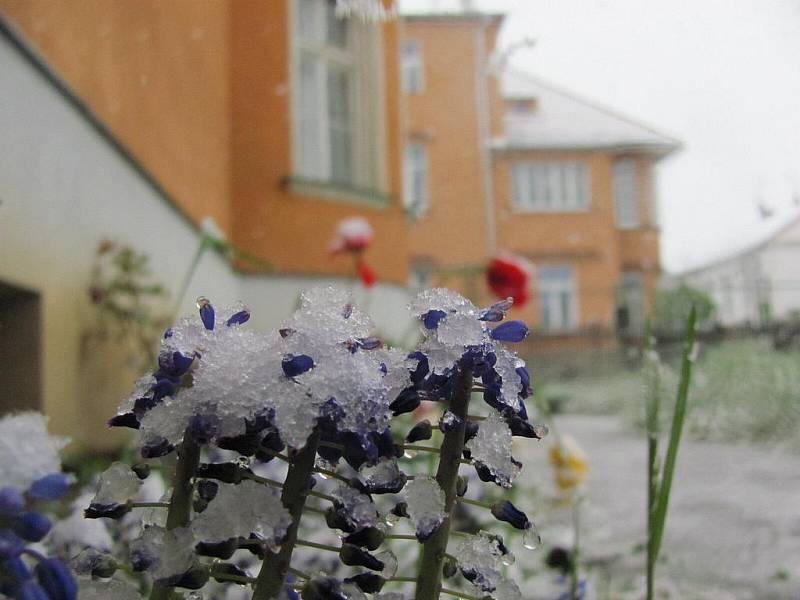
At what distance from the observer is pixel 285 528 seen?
0.21 m

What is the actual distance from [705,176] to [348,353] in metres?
0.93

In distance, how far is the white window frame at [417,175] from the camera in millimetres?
4262

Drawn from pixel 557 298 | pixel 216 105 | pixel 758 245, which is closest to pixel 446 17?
pixel 216 105

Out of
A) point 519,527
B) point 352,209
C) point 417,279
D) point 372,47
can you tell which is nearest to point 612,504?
point 519,527

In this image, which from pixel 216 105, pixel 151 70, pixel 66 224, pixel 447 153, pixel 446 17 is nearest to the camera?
pixel 66 224

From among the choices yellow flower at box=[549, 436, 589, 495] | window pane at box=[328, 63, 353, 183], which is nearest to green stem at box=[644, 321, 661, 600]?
yellow flower at box=[549, 436, 589, 495]

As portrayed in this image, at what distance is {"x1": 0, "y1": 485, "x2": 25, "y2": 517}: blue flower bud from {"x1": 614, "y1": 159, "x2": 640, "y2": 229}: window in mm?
3280

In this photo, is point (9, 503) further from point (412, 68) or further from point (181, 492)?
point (412, 68)

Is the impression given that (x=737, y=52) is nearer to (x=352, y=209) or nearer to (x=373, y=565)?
(x=373, y=565)

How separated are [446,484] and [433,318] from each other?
0.18ft

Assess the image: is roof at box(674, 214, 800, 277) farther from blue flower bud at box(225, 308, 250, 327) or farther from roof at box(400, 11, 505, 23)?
roof at box(400, 11, 505, 23)

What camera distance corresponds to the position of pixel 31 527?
0.73ft

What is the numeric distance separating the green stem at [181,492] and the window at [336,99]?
3190mm

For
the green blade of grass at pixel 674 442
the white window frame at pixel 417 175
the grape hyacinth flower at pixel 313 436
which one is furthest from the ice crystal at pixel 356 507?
the white window frame at pixel 417 175
